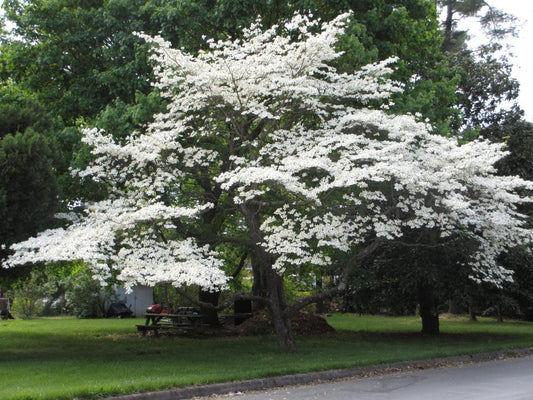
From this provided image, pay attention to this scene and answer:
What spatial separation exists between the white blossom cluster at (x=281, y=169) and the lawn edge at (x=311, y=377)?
85.3 inches

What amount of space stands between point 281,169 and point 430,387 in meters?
Result: 5.12

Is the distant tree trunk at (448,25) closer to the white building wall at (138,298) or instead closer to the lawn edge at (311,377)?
the lawn edge at (311,377)

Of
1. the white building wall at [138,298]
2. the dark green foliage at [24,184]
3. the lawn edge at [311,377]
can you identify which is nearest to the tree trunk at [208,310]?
the dark green foliage at [24,184]

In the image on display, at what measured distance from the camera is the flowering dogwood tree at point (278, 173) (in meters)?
12.3

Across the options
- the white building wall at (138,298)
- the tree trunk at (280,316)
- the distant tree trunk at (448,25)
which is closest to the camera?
the tree trunk at (280,316)

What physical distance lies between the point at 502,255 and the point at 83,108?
1335cm

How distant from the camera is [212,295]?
21844 mm

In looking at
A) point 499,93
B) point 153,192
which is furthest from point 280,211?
point 499,93

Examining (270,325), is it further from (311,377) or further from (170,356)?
(311,377)

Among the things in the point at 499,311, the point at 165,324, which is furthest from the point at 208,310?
the point at 499,311

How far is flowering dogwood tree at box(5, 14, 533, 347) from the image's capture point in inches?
484

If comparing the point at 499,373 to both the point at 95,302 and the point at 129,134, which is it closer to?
the point at 129,134

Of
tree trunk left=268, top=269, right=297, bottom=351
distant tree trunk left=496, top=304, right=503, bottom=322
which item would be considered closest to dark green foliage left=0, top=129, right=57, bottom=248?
tree trunk left=268, top=269, right=297, bottom=351

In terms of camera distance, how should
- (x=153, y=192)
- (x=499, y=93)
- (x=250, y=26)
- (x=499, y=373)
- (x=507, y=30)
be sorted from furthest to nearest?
1. (x=507, y=30)
2. (x=499, y=93)
3. (x=250, y=26)
4. (x=153, y=192)
5. (x=499, y=373)
